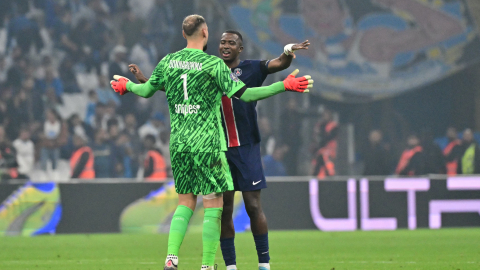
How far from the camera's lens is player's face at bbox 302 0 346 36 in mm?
16188

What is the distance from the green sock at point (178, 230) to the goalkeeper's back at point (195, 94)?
0.43 m

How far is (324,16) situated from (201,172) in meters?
11.7

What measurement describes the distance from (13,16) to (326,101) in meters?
6.82

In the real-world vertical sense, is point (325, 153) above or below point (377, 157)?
above

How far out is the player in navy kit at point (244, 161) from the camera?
5906mm

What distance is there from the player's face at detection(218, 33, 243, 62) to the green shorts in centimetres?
122

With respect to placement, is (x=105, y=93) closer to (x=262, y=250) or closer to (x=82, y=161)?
(x=82, y=161)

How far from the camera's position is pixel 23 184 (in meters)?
Result: 11.8

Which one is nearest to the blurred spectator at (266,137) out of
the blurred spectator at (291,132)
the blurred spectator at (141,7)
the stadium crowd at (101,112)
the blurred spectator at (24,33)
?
the stadium crowd at (101,112)

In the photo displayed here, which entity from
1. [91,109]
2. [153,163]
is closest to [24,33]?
[91,109]

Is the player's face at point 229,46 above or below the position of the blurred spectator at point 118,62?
below

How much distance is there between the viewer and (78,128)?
15.0 m

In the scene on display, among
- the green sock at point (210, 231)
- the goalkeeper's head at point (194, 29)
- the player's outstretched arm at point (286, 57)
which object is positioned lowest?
the green sock at point (210, 231)

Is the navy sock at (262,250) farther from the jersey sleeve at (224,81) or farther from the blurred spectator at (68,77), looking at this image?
the blurred spectator at (68,77)
